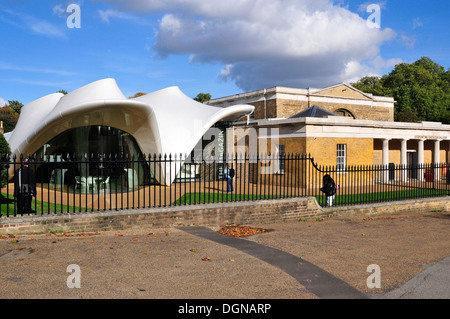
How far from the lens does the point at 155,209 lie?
1123 centimetres

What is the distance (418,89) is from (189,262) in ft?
214

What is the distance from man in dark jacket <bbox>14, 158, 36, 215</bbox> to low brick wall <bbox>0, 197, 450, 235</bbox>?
1.17 m

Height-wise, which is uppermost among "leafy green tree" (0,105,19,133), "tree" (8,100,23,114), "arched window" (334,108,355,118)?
"tree" (8,100,23,114)

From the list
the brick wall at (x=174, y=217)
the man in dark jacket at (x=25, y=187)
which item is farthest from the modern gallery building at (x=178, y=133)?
the man in dark jacket at (x=25, y=187)

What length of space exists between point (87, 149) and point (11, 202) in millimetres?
6878

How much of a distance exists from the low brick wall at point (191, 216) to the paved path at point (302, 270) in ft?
5.71

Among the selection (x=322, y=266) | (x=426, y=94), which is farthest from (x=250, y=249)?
(x=426, y=94)

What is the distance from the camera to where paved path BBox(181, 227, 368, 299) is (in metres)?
5.84

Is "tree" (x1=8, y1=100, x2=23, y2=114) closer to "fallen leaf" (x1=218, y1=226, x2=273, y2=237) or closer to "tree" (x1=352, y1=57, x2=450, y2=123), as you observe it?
"tree" (x1=352, y1=57, x2=450, y2=123)

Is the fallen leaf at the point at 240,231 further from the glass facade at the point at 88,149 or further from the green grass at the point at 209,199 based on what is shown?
the glass facade at the point at 88,149

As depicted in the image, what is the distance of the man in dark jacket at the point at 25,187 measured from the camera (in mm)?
10539

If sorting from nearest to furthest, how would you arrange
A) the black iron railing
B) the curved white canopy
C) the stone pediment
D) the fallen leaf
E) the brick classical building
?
1. the fallen leaf
2. the black iron railing
3. the curved white canopy
4. the brick classical building
5. the stone pediment

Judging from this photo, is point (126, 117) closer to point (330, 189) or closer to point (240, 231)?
point (330, 189)

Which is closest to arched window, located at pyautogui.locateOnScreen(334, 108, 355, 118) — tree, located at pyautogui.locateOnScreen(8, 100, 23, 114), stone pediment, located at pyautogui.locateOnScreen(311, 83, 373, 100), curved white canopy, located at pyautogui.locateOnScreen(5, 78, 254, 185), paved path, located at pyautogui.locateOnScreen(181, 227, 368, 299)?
stone pediment, located at pyautogui.locateOnScreen(311, 83, 373, 100)
